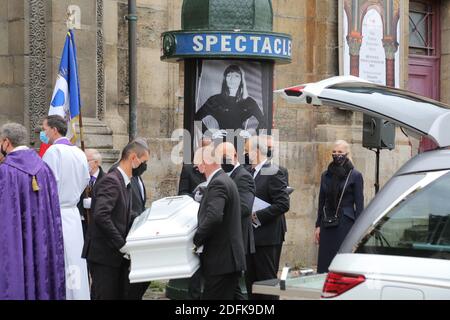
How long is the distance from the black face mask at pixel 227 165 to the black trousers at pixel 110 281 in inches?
43.0

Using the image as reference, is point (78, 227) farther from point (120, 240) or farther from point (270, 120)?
point (270, 120)

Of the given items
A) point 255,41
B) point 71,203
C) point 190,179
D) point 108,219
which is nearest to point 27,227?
point 108,219

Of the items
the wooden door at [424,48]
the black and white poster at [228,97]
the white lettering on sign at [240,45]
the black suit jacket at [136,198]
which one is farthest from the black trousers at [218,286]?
the wooden door at [424,48]

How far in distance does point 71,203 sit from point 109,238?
1.27 metres

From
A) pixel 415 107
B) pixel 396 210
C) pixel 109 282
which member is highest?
pixel 415 107

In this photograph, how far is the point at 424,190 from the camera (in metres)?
5.91

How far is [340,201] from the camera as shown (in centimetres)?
1130

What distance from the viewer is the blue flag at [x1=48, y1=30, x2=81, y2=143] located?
35.8 ft

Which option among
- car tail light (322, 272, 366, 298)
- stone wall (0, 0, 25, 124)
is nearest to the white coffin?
car tail light (322, 272, 366, 298)

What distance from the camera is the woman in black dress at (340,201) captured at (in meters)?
11.3

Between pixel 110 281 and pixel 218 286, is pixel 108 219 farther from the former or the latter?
pixel 218 286

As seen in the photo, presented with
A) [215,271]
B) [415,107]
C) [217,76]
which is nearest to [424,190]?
[415,107]

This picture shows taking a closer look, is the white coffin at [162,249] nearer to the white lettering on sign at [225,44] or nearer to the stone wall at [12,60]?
the white lettering on sign at [225,44]
